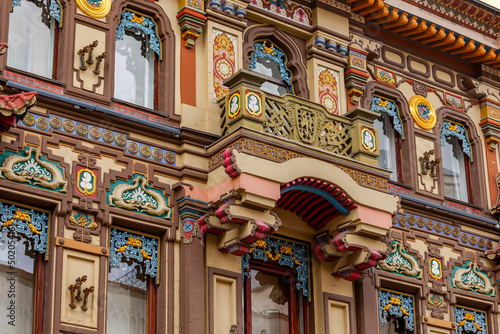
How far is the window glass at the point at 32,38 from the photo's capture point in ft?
62.5

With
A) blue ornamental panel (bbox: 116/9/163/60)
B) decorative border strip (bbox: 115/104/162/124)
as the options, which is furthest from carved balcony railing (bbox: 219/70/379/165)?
blue ornamental panel (bbox: 116/9/163/60)

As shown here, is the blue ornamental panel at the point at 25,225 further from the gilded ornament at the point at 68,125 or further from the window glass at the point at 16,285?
the gilded ornament at the point at 68,125

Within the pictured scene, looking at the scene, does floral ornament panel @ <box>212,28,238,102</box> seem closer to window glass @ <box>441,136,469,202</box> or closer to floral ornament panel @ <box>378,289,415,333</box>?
floral ornament panel @ <box>378,289,415,333</box>

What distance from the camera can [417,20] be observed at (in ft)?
78.2

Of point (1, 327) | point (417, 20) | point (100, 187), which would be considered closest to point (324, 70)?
point (417, 20)

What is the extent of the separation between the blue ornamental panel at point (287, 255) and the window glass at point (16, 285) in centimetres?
385

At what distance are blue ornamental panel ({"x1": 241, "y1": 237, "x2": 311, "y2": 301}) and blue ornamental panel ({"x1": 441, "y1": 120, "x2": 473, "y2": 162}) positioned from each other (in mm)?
5144

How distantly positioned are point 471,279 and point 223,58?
6.38 metres

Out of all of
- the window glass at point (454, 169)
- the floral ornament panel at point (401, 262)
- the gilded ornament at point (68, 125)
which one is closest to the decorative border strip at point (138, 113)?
the gilded ornament at point (68, 125)

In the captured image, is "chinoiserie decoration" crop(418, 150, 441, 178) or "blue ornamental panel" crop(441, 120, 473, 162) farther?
"blue ornamental panel" crop(441, 120, 473, 162)

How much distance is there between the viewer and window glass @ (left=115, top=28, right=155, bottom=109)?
2016 cm

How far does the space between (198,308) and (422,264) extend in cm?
533

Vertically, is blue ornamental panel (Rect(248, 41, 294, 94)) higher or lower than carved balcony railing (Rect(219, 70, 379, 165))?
higher

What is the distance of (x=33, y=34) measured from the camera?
1941cm
